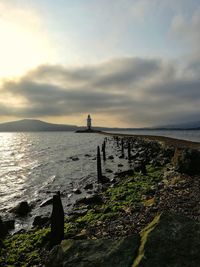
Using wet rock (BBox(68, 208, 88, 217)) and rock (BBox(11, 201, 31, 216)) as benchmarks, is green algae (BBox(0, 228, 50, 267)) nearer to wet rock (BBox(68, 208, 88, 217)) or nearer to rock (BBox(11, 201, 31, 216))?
wet rock (BBox(68, 208, 88, 217))

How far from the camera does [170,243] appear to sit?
6766 mm

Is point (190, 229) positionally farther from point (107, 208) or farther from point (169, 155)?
point (169, 155)

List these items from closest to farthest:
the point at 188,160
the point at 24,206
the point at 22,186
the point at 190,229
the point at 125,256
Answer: the point at 125,256, the point at 190,229, the point at 24,206, the point at 188,160, the point at 22,186

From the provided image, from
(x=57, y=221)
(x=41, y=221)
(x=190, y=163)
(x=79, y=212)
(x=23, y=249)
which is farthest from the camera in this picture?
(x=190, y=163)

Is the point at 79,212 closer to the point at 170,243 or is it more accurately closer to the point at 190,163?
the point at 190,163

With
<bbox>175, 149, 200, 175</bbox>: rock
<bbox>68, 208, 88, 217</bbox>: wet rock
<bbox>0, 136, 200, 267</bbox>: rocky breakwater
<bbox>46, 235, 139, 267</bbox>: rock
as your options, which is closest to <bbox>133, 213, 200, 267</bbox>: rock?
<bbox>0, 136, 200, 267</bbox>: rocky breakwater

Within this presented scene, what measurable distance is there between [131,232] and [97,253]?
546 centimetres

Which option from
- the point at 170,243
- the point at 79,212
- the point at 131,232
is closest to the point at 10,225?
the point at 79,212

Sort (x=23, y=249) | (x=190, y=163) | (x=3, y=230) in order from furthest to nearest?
(x=190, y=163) < (x=3, y=230) < (x=23, y=249)

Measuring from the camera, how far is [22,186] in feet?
109

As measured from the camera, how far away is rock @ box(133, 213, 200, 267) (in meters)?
6.29

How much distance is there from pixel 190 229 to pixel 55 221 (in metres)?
7.89

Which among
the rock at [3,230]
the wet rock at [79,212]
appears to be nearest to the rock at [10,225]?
the rock at [3,230]

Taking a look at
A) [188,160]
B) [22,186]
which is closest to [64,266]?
[188,160]
